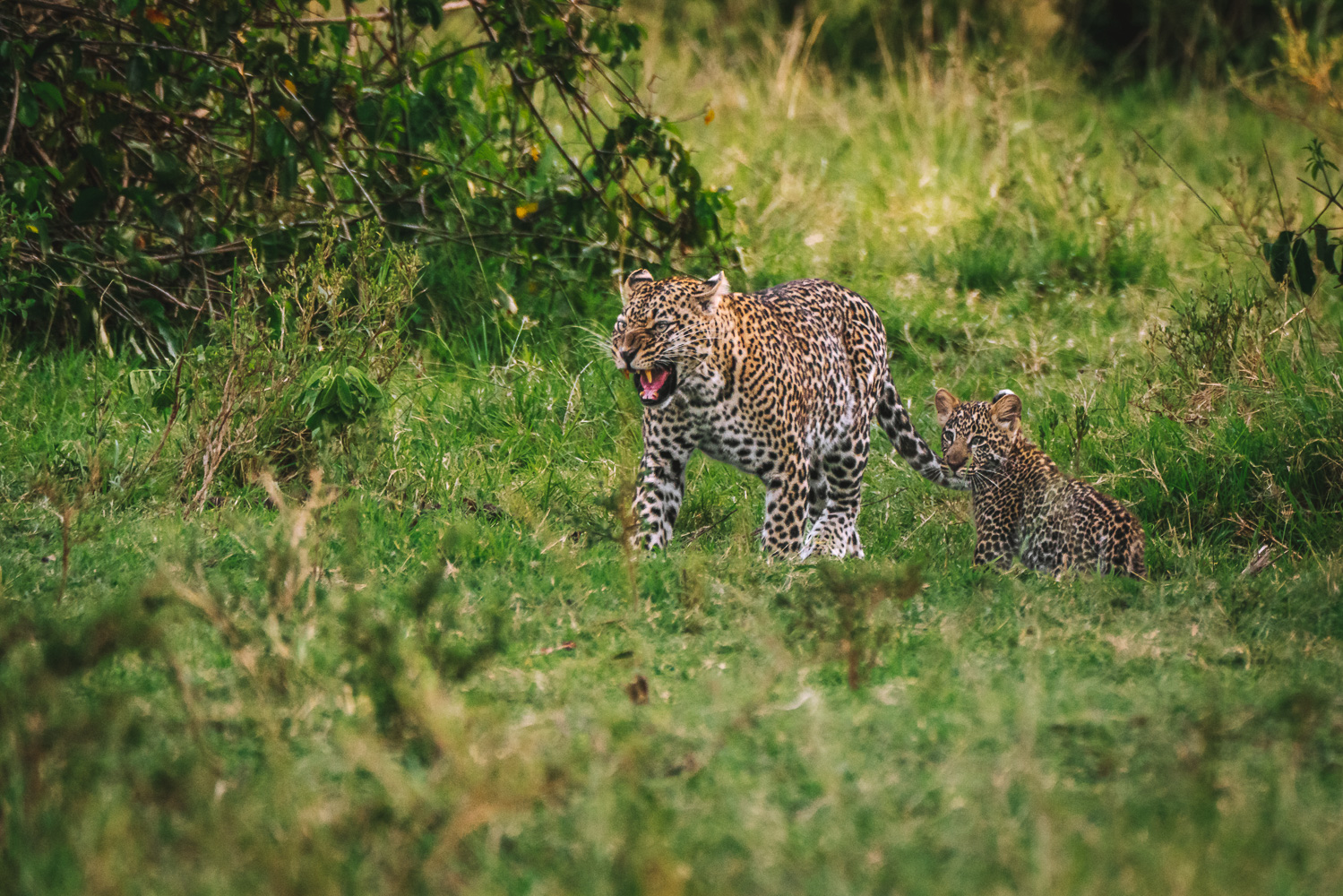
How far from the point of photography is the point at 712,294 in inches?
237

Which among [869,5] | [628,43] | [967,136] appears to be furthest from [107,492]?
[869,5]

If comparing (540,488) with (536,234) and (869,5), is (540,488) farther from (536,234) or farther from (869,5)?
(869,5)

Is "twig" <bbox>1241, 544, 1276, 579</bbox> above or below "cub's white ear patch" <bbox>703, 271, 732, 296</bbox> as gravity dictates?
below

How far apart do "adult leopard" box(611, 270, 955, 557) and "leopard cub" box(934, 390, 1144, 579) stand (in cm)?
39

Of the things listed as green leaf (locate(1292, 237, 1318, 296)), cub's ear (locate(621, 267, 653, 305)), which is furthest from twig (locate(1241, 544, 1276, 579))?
cub's ear (locate(621, 267, 653, 305))

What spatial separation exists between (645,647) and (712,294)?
79.7 inches

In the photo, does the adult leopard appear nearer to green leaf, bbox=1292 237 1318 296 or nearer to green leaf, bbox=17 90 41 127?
green leaf, bbox=1292 237 1318 296

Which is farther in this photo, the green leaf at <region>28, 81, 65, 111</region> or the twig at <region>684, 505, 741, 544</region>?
the green leaf at <region>28, 81, 65, 111</region>

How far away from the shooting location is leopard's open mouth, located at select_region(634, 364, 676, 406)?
5902 millimetres

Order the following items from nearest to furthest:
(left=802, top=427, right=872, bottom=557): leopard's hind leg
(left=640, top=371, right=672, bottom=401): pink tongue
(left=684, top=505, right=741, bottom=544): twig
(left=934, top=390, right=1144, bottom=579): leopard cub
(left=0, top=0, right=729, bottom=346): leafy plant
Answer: (left=934, top=390, right=1144, bottom=579): leopard cub → (left=640, top=371, right=672, bottom=401): pink tongue → (left=684, top=505, right=741, bottom=544): twig → (left=802, top=427, right=872, bottom=557): leopard's hind leg → (left=0, top=0, right=729, bottom=346): leafy plant

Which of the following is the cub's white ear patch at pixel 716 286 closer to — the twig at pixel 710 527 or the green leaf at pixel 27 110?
the twig at pixel 710 527

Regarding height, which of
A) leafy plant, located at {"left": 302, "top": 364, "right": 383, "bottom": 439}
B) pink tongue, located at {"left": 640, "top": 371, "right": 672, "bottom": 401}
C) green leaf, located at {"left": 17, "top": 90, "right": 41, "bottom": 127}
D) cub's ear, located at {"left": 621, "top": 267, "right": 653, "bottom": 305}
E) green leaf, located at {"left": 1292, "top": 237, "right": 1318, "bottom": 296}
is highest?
green leaf, located at {"left": 1292, "top": 237, "right": 1318, "bottom": 296}

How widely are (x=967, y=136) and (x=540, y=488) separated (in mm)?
6668

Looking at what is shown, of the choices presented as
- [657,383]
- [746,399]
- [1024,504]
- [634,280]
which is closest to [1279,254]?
[1024,504]
